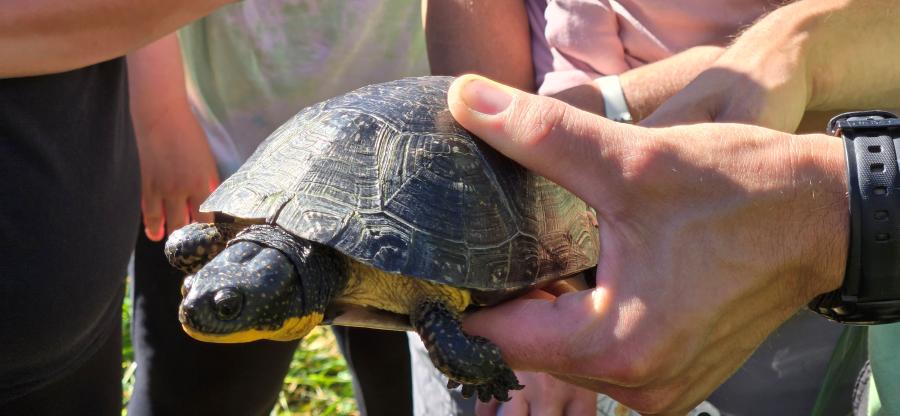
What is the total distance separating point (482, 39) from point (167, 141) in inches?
37.6

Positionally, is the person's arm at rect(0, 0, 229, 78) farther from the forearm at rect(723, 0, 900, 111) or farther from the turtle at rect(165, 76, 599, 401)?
the forearm at rect(723, 0, 900, 111)

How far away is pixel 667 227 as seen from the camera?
1481 mm

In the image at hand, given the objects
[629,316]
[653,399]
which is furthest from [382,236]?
[653,399]

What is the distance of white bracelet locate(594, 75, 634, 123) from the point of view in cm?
198

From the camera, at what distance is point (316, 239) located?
148 centimetres

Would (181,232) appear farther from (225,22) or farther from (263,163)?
(225,22)

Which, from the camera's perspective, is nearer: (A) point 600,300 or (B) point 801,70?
(A) point 600,300

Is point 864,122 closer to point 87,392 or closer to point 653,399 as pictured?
point 653,399

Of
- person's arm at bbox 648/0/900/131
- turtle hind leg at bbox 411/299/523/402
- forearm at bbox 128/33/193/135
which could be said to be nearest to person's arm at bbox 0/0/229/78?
forearm at bbox 128/33/193/135

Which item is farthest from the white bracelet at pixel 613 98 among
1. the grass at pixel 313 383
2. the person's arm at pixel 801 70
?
the grass at pixel 313 383

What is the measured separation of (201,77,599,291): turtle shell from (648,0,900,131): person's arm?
1.32 ft

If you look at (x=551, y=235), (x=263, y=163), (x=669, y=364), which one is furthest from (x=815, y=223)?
(x=263, y=163)

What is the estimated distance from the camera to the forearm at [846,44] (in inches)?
75.1

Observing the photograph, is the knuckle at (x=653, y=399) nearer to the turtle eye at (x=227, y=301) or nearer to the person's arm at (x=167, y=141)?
the turtle eye at (x=227, y=301)
